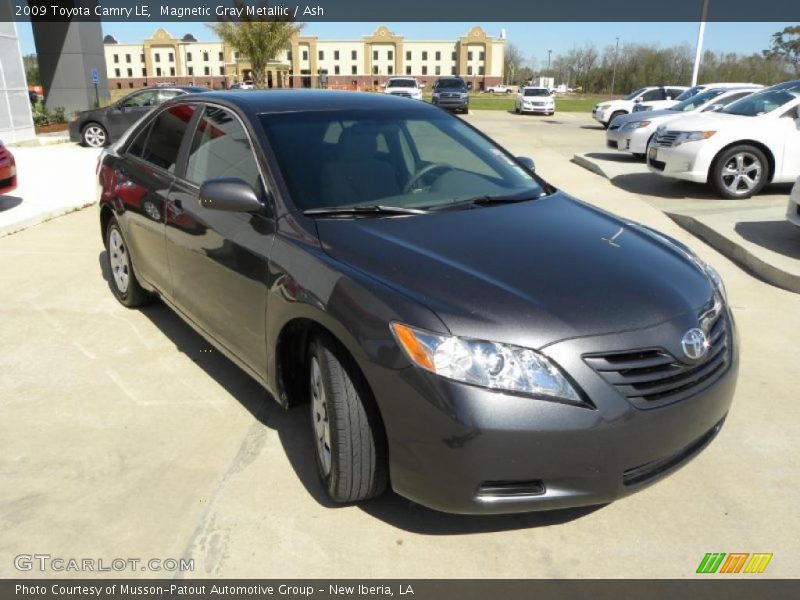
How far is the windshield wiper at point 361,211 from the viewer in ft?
9.95

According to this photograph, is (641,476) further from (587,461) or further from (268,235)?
(268,235)

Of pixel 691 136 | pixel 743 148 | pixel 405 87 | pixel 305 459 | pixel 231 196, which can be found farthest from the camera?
pixel 405 87

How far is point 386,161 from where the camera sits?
3.54m

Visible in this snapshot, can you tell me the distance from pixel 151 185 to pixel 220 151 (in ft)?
2.68

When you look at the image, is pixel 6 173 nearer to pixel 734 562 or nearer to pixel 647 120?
pixel 734 562

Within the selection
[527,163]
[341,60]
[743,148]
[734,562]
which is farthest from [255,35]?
[341,60]

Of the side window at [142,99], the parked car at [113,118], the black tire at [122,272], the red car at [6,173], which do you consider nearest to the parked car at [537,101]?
the parked car at [113,118]

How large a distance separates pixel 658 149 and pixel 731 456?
7.91 metres

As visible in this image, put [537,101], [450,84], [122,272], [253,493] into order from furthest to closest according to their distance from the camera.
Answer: [450,84]
[537,101]
[122,272]
[253,493]

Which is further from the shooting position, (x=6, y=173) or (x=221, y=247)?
(x=6, y=173)

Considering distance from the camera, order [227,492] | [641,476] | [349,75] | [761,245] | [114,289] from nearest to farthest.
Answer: [641,476]
[227,492]
[114,289]
[761,245]
[349,75]

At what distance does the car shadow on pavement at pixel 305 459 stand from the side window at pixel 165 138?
3.91ft

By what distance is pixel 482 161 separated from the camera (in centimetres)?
391

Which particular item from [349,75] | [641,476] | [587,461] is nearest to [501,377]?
[587,461]
